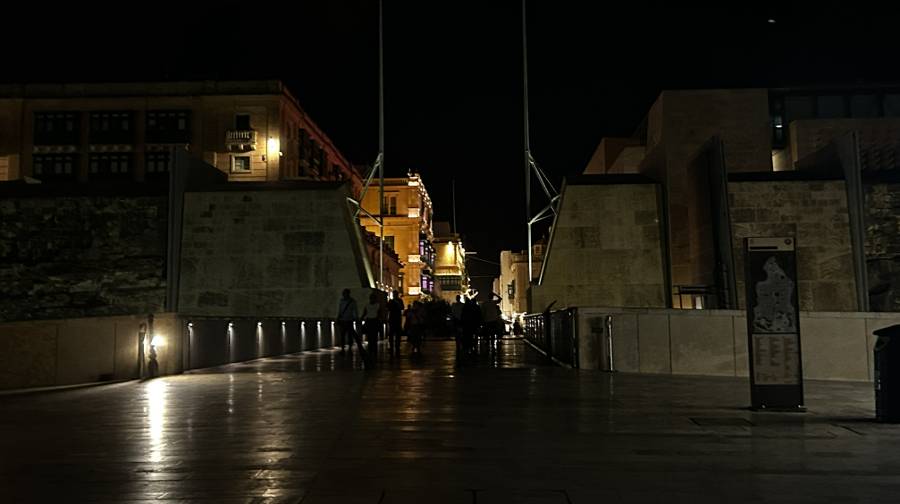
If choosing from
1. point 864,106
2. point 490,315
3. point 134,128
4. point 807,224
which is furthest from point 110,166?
point 864,106

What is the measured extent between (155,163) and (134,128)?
3.28 metres

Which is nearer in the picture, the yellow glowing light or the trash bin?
the yellow glowing light

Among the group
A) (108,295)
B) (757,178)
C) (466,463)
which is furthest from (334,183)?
(466,463)

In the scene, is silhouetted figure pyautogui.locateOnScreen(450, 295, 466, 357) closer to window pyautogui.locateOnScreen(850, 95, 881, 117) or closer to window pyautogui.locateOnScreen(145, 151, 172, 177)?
window pyautogui.locateOnScreen(850, 95, 881, 117)

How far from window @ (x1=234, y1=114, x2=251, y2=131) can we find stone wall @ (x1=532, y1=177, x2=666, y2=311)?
97.2 feet

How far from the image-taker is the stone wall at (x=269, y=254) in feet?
125

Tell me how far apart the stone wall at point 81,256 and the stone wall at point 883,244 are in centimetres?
3202

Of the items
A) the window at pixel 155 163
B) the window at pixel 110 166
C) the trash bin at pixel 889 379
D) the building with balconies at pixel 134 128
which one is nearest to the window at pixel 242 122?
the building with balconies at pixel 134 128

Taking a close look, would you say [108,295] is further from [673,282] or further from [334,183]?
[673,282]

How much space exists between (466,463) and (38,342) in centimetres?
1048

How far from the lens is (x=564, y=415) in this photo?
8945mm

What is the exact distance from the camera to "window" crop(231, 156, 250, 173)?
59188 millimetres

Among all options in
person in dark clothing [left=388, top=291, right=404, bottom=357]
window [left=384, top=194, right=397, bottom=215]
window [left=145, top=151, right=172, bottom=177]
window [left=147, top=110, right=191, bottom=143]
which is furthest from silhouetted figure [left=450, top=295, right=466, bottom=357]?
window [left=384, top=194, right=397, bottom=215]

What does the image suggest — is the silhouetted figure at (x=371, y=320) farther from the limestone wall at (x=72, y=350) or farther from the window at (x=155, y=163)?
the window at (x=155, y=163)
